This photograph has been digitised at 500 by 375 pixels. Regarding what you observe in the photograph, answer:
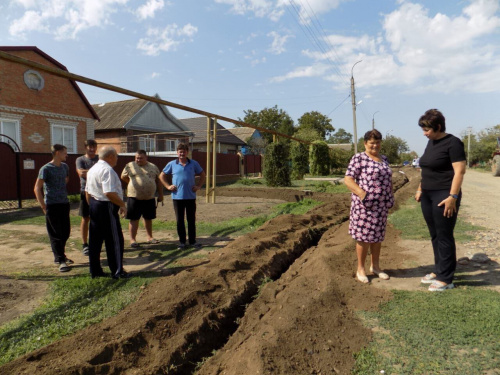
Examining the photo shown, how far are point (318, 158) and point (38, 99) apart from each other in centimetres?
1542

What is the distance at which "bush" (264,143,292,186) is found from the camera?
601 inches

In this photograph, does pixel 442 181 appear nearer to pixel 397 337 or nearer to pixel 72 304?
pixel 397 337

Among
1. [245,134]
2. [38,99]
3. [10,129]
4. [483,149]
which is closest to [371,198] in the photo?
[10,129]

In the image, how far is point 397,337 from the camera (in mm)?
2592

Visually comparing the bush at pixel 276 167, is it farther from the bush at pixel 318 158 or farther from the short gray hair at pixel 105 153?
the short gray hair at pixel 105 153

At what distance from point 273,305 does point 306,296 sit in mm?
328

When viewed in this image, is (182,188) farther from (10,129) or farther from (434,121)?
(10,129)

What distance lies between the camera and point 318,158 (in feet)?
71.9

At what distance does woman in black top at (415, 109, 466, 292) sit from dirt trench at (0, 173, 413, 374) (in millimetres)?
691

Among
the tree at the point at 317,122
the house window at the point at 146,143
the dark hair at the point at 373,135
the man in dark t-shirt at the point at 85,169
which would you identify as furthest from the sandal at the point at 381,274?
the tree at the point at 317,122

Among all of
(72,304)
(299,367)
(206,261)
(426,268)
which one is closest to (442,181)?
(426,268)

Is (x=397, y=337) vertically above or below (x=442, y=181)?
below

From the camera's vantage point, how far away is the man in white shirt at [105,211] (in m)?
3.90

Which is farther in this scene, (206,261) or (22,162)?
(22,162)
